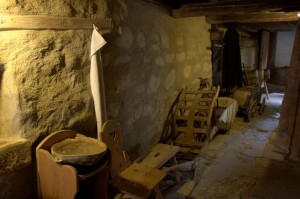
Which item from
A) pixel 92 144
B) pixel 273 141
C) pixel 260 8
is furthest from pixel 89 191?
pixel 260 8

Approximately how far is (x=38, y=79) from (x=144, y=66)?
1.53 metres

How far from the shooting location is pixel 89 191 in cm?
179

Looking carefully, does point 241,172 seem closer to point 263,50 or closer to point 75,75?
point 75,75

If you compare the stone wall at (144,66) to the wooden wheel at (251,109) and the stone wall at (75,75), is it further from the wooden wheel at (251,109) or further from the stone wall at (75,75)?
the wooden wheel at (251,109)

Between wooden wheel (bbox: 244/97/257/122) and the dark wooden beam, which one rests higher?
the dark wooden beam

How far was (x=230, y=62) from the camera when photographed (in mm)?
6176

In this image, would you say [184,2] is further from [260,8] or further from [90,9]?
[90,9]

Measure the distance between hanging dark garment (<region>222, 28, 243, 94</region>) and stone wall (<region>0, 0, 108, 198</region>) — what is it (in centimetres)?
465

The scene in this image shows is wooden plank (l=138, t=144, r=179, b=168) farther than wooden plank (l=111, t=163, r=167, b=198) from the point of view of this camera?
Yes

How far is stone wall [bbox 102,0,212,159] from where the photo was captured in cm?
253

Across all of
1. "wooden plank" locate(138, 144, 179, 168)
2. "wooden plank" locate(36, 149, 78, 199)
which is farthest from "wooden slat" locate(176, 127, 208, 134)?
"wooden plank" locate(36, 149, 78, 199)

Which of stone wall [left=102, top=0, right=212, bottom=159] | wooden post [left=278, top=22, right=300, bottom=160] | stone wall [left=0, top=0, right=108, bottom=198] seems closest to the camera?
wooden post [left=278, top=22, right=300, bottom=160]

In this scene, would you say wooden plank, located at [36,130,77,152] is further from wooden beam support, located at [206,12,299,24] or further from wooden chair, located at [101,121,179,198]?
wooden beam support, located at [206,12,299,24]

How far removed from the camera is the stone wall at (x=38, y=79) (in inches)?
62.7
